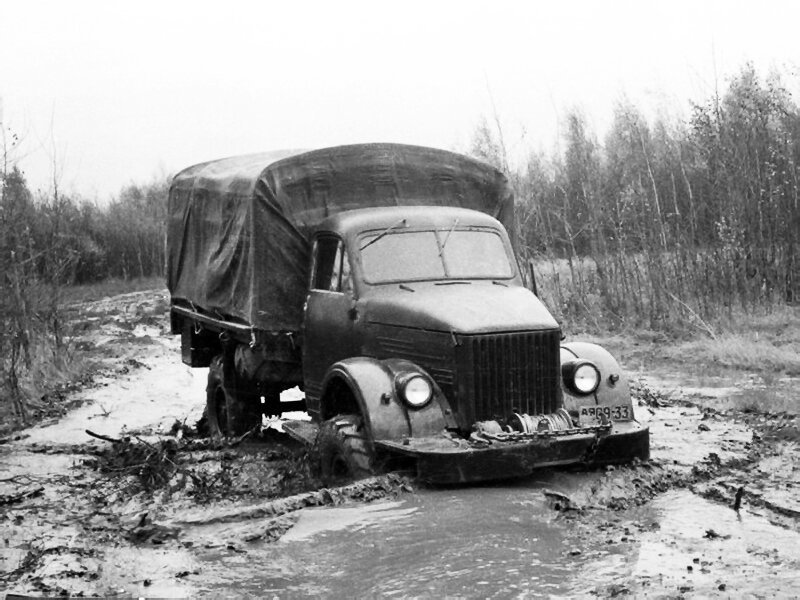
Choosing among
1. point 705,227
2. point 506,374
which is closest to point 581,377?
point 506,374

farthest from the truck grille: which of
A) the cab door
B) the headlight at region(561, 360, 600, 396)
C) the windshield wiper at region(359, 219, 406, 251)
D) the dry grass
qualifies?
the dry grass

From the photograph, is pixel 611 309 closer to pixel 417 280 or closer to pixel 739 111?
pixel 739 111

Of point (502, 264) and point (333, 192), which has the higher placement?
point (333, 192)

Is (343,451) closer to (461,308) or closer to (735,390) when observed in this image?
(461,308)

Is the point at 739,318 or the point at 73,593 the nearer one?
the point at 73,593

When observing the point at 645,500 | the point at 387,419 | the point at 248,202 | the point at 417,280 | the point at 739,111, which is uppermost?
the point at 739,111

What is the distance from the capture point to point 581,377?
8.82 metres

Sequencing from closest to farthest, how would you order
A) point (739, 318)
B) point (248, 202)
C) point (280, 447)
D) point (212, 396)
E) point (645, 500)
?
point (645, 500)
point (248, 202)
point (280, 447)
point (212, 396)
point (739, 318)

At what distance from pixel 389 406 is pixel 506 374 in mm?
880

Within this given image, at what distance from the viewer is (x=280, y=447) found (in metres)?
11.5

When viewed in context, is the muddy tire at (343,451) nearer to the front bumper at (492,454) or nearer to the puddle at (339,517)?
the front bumper at (492,454)

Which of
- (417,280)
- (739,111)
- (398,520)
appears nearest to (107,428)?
(417,280)

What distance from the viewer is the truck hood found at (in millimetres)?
8375

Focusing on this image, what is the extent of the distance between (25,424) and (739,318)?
1073 cm
